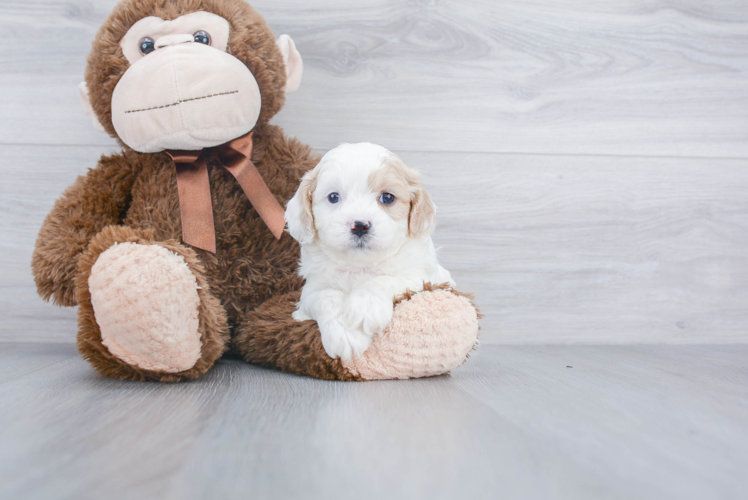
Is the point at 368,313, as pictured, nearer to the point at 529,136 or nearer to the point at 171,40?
the point at 171,40

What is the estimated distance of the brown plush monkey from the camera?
0.83m

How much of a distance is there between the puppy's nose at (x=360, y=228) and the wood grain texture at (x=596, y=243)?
0.55 meters

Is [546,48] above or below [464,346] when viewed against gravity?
above

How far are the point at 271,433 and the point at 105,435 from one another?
0.19m

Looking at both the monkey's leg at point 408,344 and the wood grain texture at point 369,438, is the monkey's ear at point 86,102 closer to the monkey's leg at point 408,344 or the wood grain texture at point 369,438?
the wood grain texture at point 369,438

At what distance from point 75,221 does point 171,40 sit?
0.40 meters

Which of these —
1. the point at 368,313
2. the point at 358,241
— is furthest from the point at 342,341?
the point at 358,241

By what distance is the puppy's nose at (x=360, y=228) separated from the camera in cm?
86

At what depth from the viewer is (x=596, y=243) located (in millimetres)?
1427

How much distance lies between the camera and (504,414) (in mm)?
728

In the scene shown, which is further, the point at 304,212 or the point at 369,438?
the point at 304,212

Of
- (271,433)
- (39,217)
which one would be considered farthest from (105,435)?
(39,217)

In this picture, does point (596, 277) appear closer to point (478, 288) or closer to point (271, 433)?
point (478, 288)

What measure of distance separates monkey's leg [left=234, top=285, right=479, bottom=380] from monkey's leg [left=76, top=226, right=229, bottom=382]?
0.15m
